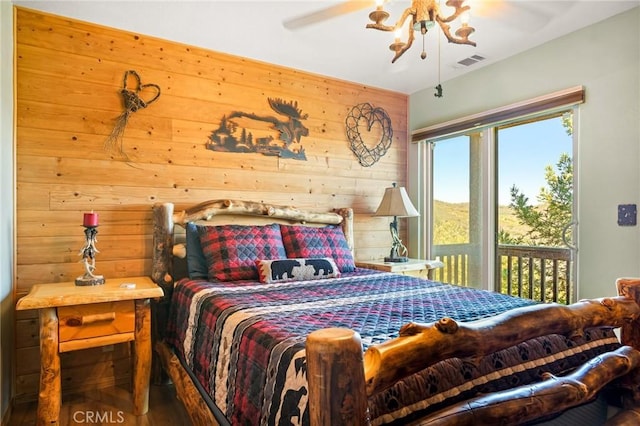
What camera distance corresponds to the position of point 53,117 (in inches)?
96.0

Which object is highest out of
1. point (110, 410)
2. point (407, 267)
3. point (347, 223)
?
point (347, 223)

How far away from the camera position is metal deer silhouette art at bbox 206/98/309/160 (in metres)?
2.99

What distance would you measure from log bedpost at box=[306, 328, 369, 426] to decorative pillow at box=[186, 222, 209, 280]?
6.16ft

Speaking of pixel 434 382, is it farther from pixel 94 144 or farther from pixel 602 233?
pixel 94 144

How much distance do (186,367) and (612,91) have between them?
10.1 ft

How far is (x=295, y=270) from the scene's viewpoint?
2.42m

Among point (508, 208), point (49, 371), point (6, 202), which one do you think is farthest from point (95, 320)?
point (508, 208)

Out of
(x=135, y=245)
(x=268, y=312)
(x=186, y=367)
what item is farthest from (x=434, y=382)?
(x=135, y=245)

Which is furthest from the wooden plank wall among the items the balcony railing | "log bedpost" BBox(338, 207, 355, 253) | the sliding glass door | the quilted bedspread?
the balcony railing

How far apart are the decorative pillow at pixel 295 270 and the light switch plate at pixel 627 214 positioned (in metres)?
1.80

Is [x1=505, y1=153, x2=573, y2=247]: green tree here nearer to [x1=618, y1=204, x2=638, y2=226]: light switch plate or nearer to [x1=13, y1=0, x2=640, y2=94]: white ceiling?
[x1=618, y1=204, x2=638, y2=226]: light switch plate

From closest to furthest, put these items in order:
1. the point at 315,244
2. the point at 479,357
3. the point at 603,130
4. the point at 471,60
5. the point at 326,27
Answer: the point at 479,357 → the point at 603,130 → the point at 326,27 → the point at 315,244 → the point at 471,60

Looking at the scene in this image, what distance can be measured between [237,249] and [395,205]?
1519mm

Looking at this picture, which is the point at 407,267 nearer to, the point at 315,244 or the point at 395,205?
the point at 395,205
